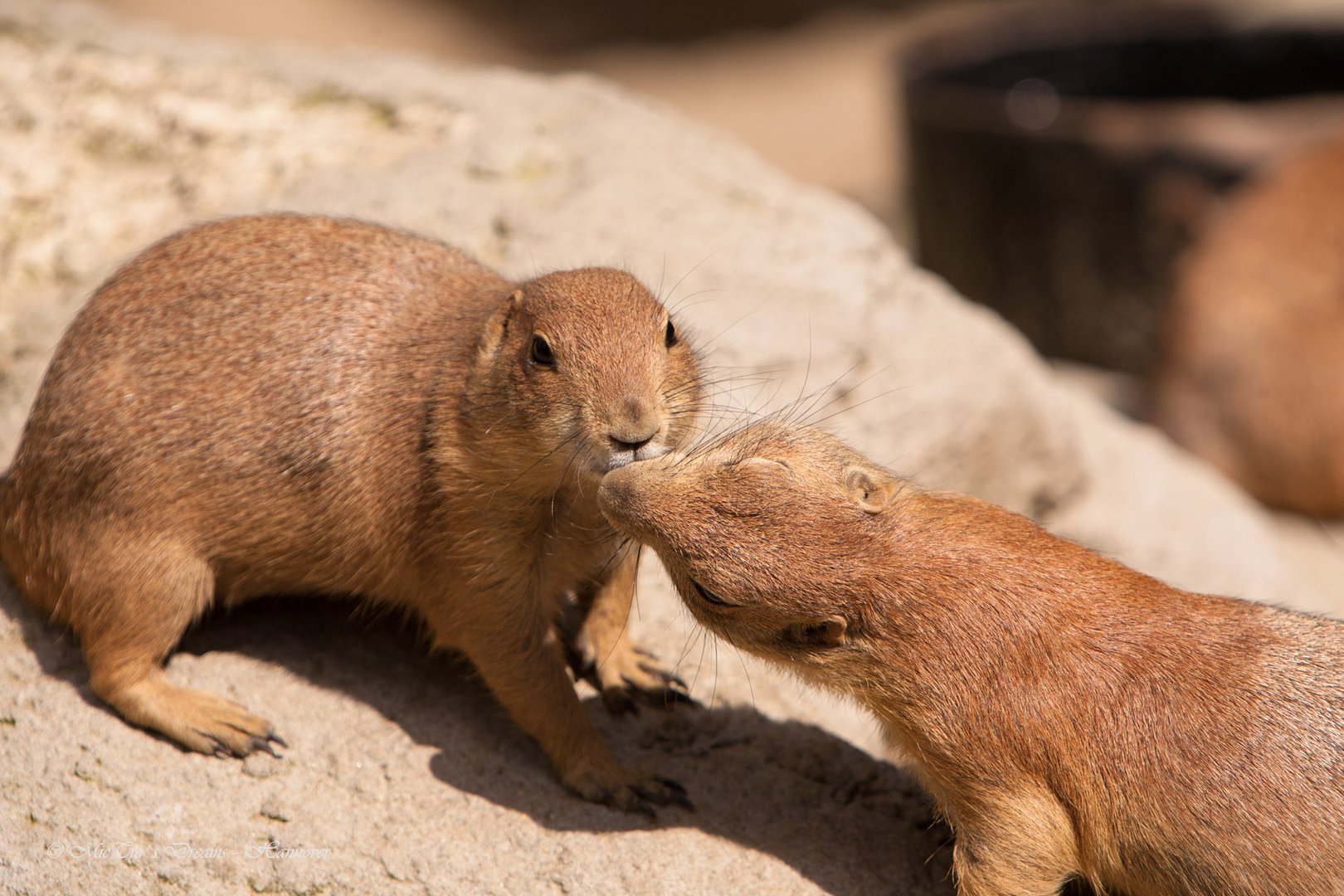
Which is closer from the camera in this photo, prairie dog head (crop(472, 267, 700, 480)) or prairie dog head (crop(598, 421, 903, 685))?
prairie dog head (crop(598, 421, 903, 685))

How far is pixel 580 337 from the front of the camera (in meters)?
4.05

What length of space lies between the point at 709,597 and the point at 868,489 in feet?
2.03

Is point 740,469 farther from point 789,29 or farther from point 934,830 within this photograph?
point 789,29

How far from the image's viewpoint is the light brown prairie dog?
4227 millimetres

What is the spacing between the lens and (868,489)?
4.07 meters

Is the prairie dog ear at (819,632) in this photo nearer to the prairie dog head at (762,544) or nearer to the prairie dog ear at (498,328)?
the prairie dog head at (762,544)

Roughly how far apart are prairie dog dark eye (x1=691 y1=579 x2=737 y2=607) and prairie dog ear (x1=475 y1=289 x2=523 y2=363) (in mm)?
1054

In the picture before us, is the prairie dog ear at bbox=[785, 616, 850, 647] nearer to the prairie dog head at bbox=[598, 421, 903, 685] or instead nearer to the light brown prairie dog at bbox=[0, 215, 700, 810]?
the prairie dog head at bbox=[598, 421, 903, 685]

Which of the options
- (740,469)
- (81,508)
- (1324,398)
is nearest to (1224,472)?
(1324,398)

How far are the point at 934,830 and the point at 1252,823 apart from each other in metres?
1.12

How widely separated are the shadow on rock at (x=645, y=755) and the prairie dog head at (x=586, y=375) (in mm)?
1042

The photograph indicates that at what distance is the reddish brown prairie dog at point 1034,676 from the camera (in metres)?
3.59

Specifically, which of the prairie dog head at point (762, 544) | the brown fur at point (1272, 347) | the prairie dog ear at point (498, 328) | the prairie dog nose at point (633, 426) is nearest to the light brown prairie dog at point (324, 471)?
the prairie dog ear at point (498, 328)

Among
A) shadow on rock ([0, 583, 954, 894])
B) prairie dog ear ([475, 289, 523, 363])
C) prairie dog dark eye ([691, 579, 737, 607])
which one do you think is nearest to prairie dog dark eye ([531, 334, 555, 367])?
prairie dog ear ([475, 289, 523, 363])
